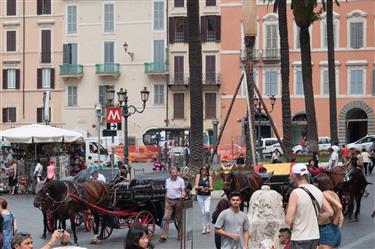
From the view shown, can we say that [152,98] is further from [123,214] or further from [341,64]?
[123,214]

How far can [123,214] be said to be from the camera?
1809 centimetres

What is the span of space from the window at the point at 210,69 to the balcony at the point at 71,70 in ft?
34.3

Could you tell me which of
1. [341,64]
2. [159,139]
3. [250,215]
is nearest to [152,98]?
[159,139]

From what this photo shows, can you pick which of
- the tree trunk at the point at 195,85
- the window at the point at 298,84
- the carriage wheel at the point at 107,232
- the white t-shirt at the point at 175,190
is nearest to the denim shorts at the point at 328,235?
the white t-shirt at the point at 175,190

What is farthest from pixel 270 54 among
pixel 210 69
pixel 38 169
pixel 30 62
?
pixel 38 169

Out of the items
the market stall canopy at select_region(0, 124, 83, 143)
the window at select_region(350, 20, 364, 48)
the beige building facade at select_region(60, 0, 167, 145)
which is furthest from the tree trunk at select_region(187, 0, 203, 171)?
the beige building facade at select_region(60, 0, 167, 145)

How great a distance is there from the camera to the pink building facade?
203 feet

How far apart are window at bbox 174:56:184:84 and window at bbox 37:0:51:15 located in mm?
11715

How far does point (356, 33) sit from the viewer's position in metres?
62.5

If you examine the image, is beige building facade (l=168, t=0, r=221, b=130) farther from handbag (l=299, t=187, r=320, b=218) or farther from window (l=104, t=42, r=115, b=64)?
handbag (l=299, t=187, r=320, b=218)

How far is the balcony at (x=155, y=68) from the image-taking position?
218 feet

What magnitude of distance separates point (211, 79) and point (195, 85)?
35.1 meters

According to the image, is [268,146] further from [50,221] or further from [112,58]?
[50,221]

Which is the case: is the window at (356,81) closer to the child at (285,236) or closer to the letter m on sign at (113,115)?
the letter m on sign at (113,115)
